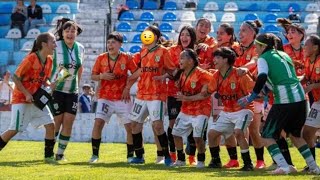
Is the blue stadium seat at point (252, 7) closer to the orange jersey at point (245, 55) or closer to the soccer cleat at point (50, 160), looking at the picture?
the orange jersey at point (245, 55)

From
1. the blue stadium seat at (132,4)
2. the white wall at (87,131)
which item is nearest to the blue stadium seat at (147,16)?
the blue stadium seat at (132,4)

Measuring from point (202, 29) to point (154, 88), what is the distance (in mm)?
1295

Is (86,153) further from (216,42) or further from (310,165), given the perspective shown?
(310,165)

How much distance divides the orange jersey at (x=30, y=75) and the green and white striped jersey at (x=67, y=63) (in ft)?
1.41

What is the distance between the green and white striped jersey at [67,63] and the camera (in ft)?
54.0

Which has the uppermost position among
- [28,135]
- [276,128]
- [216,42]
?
[216,42]

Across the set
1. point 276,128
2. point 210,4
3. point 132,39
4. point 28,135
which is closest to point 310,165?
point 276,128

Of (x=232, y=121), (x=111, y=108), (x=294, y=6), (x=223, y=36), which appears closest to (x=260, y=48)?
(x=232, y=121)

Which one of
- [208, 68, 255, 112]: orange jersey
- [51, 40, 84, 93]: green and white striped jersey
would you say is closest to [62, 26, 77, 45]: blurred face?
[51, 40, 84, 93]: green and white striped jersey

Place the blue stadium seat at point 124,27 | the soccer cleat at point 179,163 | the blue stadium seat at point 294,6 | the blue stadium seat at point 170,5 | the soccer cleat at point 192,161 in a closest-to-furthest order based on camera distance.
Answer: the soccer cleat at point 179,163
the soccer cleat at point 192,161
the blue stadium seat at point 124,27
the blue stadium seat at point 294,6
the blue stadium seat at point 170,5

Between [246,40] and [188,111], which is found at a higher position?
[246,40]

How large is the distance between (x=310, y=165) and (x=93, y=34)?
1834 centimetres

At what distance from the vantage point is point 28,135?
A: 77.9 ft

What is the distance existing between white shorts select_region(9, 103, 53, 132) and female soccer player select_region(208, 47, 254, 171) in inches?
113
